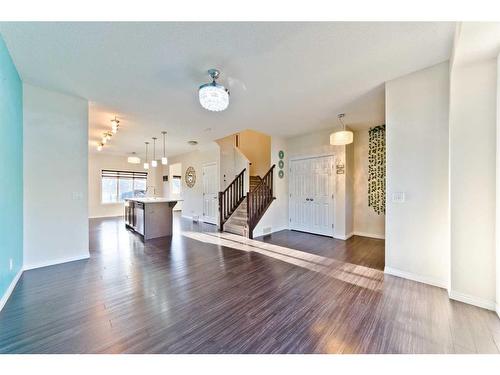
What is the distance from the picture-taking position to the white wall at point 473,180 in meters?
2.04

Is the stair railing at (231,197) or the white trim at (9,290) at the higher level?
the stair railing at (231,197)

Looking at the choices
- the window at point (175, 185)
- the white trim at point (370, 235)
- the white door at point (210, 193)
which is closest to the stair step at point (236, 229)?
the white door at point (210, 193)

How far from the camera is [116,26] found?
1.83 m

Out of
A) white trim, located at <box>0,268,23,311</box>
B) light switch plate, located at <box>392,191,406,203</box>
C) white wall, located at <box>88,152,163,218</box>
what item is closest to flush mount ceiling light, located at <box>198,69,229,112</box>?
light switch plate, located at <box>392,191,406,203</box>

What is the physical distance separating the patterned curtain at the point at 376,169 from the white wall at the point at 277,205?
2.10 meters

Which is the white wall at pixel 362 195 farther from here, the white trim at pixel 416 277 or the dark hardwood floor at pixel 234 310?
the white trim at pixel 416 277

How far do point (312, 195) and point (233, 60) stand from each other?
3985 mm

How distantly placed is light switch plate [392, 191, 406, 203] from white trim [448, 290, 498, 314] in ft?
3.60

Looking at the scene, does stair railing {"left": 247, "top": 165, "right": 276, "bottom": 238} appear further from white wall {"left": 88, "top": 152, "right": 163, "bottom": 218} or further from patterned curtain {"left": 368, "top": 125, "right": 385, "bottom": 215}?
white wall {"left": 88, "top": 152, "right": 163, "bottom": 218}

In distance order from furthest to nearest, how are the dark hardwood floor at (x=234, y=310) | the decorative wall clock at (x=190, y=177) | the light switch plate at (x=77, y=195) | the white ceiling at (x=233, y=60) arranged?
the decorative wall clock at (x=190, y=177)
the light switch plate at (x=77, y=195)
the white ceiling at (x=233, y=60)
the dark hardwood floor at (x=234, y=310)

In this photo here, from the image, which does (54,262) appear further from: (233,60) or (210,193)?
(210,193)

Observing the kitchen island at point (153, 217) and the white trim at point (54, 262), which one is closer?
the white trim at point (54, 262)

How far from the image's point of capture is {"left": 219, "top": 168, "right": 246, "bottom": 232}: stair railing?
6.00 metres
